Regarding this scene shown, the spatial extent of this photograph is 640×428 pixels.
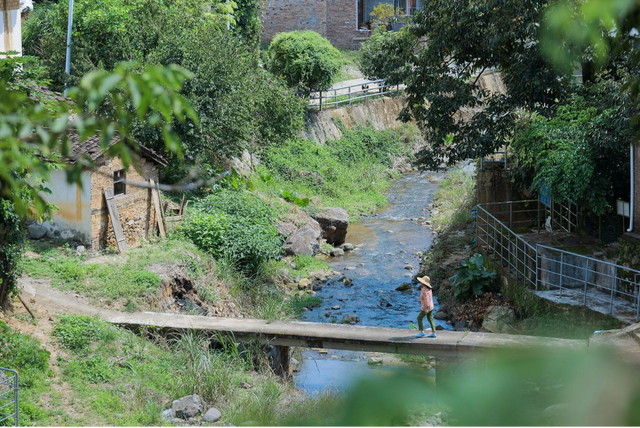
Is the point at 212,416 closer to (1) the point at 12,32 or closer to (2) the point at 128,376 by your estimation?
(2) the point at 128,376

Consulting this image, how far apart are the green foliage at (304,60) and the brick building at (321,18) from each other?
13.1 m

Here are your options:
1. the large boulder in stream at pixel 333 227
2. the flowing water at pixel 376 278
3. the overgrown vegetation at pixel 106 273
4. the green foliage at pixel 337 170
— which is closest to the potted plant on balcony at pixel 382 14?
the green foliage at pixel 337 170

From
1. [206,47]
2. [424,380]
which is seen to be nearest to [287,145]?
[206,47]

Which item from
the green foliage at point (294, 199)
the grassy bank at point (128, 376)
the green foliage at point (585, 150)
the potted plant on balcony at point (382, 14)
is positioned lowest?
the grassy bank at point (128, 376)

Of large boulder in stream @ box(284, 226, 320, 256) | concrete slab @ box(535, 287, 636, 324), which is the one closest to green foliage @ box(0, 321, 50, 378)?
concrete slab @ box(535, 287, 636, 324)

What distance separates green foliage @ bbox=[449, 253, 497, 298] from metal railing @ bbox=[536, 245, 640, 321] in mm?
1883

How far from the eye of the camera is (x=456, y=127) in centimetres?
1769

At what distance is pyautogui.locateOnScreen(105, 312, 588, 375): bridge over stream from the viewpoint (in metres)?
12.4

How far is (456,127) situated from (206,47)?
26.7 feet

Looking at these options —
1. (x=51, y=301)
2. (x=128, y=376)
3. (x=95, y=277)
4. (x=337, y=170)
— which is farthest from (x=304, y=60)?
(x=128, y=376)

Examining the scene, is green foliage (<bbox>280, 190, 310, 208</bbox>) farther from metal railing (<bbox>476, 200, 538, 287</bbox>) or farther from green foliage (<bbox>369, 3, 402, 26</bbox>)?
green foliage (<bbox>369, 3, 402, 26</bbox>)

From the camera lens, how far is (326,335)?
12898 mm

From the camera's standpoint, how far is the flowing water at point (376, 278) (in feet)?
47.4

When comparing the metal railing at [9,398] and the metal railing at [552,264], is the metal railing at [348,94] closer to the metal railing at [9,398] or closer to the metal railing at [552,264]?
the metal railing at [552,264]
